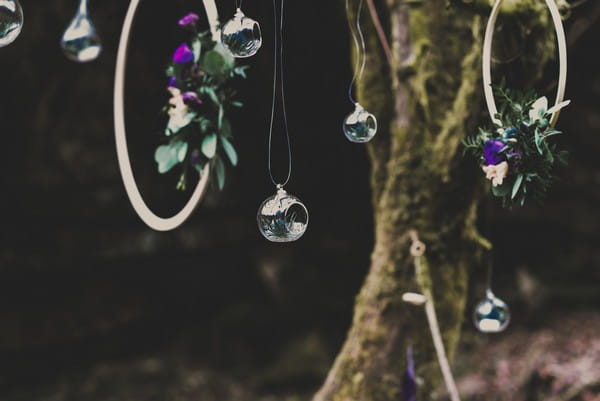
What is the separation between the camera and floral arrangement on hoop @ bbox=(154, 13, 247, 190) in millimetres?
2098

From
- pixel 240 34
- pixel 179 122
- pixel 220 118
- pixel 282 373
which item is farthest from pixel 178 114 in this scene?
pixel 282 373

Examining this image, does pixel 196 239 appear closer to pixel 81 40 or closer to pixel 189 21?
pixel 189 21

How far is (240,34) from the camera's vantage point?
68.7 inches

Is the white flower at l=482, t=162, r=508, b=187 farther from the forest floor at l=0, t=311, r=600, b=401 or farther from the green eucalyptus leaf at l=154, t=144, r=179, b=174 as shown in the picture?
the forest floor at l=0, t=311, r=600, b=401

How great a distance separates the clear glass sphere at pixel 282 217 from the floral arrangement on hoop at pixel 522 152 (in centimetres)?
54

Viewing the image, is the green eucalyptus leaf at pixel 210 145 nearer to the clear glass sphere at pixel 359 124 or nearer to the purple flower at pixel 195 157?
the purple flower at pixel 195 157

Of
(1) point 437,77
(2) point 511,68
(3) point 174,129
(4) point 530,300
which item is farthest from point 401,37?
(4) point 530,300

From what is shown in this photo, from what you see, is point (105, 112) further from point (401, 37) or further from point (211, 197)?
point (401, 37)

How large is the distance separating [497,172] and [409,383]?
1283mm

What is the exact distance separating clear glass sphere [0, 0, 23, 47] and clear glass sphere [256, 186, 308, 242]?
0.84 metres

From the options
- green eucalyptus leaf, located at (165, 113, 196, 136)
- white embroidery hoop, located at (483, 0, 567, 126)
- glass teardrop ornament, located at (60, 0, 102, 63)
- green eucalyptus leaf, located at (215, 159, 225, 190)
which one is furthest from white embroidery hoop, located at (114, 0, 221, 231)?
white embroidery hoop, located at (483, 0, 567, 126)

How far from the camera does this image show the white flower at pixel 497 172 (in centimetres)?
171

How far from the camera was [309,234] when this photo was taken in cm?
662

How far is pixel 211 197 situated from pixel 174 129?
4.31 metres
